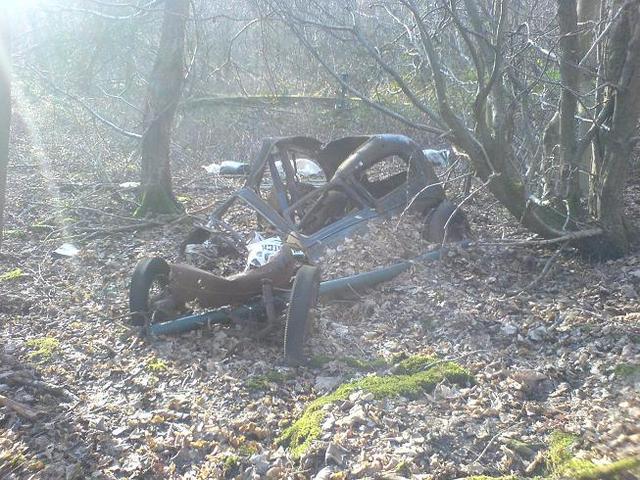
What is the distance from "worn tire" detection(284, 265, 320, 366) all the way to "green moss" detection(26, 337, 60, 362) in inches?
75.5

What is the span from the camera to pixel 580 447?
3.68 m

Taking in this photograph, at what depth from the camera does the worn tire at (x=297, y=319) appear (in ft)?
17.4

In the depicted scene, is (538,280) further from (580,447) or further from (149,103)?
(149,103)

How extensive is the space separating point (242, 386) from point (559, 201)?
150 inches

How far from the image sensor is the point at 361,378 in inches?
195

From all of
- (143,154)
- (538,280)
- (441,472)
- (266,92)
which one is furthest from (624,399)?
(266,92)

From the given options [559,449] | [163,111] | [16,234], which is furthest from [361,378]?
[16,234]

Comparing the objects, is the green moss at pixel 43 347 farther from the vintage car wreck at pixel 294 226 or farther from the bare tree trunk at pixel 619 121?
the bare tree trunk at pixel 619 121

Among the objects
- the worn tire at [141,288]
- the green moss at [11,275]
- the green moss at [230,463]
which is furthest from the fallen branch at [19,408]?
the green moss at [11,275]

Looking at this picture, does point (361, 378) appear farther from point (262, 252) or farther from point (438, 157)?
point (438, 157)

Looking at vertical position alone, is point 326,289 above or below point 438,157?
below

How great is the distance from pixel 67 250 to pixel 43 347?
283 cm

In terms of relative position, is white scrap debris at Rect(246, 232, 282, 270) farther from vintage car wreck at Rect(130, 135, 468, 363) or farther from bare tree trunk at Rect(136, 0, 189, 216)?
bare tree trunk at Rect(136, 0, 189, 216)

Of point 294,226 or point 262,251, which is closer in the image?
point 262,251
